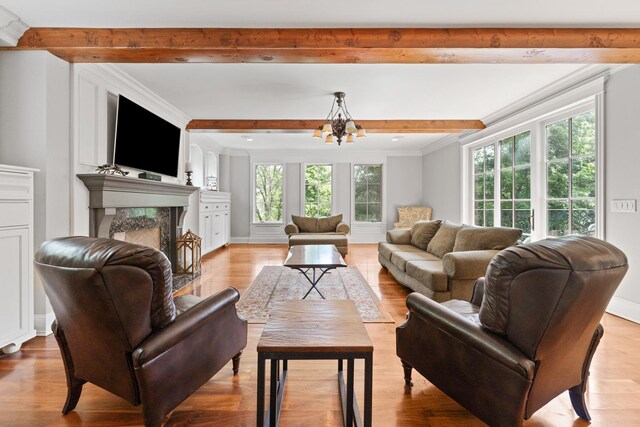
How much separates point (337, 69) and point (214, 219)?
15.0 feet

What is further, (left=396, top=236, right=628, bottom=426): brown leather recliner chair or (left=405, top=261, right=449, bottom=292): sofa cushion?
(left=405, top=261, right=449, bottom=292): sofa cushion

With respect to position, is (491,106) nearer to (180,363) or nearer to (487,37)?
(487,37)

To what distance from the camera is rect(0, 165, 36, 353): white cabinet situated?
2.24m

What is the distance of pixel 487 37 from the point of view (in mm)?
2570

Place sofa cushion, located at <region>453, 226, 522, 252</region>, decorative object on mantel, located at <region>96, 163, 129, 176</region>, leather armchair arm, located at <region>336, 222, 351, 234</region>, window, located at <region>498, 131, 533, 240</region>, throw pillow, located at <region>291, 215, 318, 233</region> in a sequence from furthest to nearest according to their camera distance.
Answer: throw pillow, located at <region>291, 215, 318, 233</region> → leather armchair arm, located at <region>336, 222, 351, 234</region> → window, located at <region>498, 131, 533, 240</region> → sofa cushion, located at <region>453, 226, 522, 252</region> → decorative object on mantel, located at <region>96, 163, 129, 176</region>

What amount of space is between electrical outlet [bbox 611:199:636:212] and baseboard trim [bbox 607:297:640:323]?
0.85 m

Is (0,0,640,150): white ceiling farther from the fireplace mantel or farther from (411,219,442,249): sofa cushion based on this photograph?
(411,219,442,249): sofa cushion

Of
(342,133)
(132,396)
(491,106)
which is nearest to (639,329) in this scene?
(491,106)

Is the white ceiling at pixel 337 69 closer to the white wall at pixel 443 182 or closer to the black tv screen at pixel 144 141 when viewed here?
the black tv screen at pixel 144 141

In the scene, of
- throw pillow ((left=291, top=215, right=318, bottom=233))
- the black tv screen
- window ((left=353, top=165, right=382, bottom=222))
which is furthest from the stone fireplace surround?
window ((left=353, top=165, right=382, bottom=222))

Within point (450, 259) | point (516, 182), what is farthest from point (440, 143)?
point (450, 259)

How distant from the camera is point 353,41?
2.61 m

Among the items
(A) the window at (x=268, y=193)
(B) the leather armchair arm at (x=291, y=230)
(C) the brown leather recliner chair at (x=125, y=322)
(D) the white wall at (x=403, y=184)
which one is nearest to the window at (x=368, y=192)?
(D) the white wall at (x=403, y=184)

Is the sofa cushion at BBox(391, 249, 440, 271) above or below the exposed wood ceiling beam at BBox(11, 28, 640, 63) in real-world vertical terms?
below
